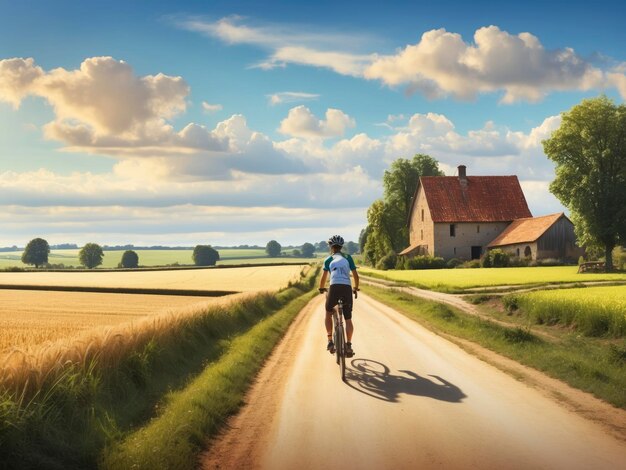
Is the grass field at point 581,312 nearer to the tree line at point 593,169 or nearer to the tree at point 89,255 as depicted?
the tree line at point 593,169

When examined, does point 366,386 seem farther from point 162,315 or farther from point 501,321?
point 501,321

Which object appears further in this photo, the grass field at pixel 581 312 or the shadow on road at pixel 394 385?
the grass field at pixel 581 312

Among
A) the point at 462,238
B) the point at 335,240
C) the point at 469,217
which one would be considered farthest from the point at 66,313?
the point at 469,217

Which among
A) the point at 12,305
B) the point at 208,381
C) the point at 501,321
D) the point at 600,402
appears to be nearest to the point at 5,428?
the point at 208,381

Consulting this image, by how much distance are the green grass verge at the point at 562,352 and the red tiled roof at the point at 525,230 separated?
169ft

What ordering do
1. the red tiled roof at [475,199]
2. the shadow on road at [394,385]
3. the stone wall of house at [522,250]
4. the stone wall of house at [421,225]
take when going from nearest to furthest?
the shadow on road at [394,385] → the stone wall of house at [522,250] → the red tiled roof at [475,199] → the stone wall of house at [421,225]

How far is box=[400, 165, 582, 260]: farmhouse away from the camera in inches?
3227

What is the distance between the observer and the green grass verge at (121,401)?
695cm

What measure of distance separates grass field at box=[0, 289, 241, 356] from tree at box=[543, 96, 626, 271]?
41546 mm

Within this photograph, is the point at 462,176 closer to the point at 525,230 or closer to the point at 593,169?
the point at 525,230

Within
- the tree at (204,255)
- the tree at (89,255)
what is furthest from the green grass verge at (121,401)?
the tree at (204,255)

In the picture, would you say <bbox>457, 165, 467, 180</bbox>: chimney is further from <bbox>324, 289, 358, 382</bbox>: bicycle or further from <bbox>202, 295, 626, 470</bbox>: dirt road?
<bbox>324, 289, 358, 382</bbox>: bicycle

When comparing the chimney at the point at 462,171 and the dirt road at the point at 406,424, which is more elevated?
the chimney at the point at 462,171

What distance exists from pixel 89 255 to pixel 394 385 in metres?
148
